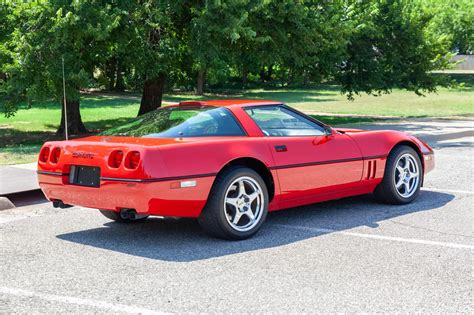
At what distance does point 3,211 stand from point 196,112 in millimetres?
2851

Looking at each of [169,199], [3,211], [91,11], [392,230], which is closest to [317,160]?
[392,230]

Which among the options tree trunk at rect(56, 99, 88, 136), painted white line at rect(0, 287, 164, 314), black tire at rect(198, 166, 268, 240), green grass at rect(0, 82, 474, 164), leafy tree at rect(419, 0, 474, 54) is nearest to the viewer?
painted white line at rect(0, 287, 164, 314)

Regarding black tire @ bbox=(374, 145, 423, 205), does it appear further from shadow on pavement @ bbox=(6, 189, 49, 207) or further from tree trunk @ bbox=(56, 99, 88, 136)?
tree trunk @ bbox=(56, 99, 88, 136)

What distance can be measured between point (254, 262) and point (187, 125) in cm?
165

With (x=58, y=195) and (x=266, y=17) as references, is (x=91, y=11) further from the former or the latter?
(x=58, y=195)

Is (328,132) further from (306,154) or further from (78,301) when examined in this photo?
(78,301)

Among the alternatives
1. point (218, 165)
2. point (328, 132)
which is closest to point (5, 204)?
point (218, 165)

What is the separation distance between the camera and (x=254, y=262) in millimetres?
5797

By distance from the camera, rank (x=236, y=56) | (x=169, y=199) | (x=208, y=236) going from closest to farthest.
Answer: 1. (x=169, y=199)
2. (x=208, y=236)
3. (x=236, y=56)

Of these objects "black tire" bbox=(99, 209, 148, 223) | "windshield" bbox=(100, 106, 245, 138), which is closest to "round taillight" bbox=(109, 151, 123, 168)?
"windshield" bbox=(100, 106, 245, 138)

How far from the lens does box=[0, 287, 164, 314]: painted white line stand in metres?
4.61

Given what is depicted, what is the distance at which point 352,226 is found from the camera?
712 cm

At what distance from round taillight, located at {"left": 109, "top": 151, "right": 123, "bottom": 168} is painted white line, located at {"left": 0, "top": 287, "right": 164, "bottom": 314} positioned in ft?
4.98

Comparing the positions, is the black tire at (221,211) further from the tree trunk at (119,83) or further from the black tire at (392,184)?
the tree trunk at (119,83)
